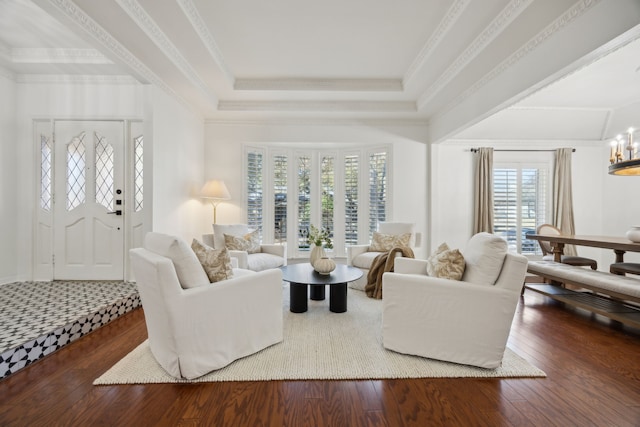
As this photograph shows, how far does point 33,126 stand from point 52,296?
2376 millimetres

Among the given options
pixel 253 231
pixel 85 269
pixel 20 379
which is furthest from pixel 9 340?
pixel 253 231

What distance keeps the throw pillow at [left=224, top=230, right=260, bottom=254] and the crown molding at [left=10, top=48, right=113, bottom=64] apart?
8.72 feet

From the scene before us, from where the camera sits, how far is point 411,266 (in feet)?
9.30

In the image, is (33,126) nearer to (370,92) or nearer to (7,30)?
(7,30)

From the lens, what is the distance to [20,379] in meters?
1.96

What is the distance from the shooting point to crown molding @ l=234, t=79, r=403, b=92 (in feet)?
14.1

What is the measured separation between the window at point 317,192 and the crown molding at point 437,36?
5.82 feet

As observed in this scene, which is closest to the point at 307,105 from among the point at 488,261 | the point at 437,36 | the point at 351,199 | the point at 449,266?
the point at 351,199

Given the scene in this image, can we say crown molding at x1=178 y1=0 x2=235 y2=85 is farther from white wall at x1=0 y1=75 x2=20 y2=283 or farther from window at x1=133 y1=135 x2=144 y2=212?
white wall at x1=0 y1=75 x2=20 y2=283

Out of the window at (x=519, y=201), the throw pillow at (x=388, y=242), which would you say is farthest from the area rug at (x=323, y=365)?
the window at (x=519, y=201)

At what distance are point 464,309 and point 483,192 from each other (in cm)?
411

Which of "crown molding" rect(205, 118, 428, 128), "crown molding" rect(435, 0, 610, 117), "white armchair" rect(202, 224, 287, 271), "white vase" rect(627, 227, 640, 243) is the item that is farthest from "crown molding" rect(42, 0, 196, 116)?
"white vase" rect(627, 227, 640, 243)

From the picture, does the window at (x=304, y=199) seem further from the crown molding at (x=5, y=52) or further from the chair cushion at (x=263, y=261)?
the crown molding at (x=5, y=52)

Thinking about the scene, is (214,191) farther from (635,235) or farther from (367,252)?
(635,235)
